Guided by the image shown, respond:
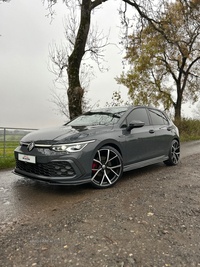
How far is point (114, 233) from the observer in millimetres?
2373

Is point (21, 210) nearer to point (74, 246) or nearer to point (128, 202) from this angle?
point (74, 246)

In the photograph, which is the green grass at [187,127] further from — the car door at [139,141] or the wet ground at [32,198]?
the wet ground at [32,198]

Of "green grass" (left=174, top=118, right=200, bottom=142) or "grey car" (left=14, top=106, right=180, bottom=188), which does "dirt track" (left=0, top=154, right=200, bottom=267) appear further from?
"green grass" (left=174, top=118, right=200, bottom=142)

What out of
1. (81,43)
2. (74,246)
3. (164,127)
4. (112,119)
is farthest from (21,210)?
(81,43)

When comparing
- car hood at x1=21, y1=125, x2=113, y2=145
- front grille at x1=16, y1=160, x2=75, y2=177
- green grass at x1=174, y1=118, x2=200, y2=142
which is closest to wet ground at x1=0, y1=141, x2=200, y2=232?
front grille at x1=16, y1=160, x2=75, y2=177

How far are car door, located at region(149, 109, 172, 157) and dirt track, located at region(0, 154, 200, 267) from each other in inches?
66.5

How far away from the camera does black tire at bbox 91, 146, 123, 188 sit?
150 inches

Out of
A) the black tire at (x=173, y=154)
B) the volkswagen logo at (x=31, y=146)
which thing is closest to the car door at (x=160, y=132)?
the black tire at (x=173, y=154)

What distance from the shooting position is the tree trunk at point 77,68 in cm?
977

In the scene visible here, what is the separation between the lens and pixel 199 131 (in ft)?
62.0

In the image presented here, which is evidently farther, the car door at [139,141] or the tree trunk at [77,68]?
the tree trunk at [77,68]

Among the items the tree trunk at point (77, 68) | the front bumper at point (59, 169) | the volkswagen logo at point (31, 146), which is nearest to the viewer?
the front bumper at point (59, 169)

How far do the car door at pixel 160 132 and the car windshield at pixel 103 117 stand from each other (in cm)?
102

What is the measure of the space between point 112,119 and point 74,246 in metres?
2.79
